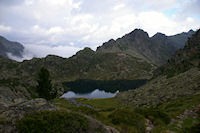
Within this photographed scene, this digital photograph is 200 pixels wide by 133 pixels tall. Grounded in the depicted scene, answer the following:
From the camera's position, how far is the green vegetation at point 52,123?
26.5 ft

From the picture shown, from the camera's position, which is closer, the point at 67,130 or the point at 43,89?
the point at 67,130

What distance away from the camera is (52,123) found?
859 centimetres

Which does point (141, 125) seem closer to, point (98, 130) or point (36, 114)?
point (98, 130)

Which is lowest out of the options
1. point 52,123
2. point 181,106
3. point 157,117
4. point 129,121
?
point 181,106

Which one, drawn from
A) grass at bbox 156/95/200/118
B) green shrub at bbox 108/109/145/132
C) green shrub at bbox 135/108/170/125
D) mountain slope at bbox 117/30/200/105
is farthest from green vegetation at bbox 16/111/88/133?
mountain slope at bbox 117/30/200/105

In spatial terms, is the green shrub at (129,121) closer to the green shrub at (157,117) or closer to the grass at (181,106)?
the green shrub at (157,117)

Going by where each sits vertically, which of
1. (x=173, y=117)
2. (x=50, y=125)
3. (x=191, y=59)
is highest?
(x=191, y=59)

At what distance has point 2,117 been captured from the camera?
8641 millimetres

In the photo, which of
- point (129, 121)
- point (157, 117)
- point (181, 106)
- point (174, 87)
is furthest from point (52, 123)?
point (174, 87)

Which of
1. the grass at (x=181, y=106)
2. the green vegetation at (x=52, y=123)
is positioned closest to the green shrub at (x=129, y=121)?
the green vegetation at (x=52, y=123)

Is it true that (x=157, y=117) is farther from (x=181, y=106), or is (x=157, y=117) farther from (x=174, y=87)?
(x=174, y=87)

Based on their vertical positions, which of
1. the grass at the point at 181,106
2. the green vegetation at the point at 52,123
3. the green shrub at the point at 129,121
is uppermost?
the green vegetation at the point at 52,123

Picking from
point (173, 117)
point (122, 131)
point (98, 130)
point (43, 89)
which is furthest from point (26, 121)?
point (43, 89)

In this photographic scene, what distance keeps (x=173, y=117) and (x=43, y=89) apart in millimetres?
57987
